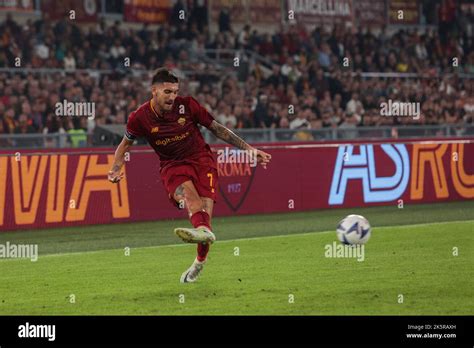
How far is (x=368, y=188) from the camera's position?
23.6 meters

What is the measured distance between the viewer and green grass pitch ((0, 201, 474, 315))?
428 inches

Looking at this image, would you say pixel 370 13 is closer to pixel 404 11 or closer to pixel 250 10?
pixel 404 11

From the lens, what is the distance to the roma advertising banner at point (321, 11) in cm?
3528

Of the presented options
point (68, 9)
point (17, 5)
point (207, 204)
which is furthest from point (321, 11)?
point (207, 204)

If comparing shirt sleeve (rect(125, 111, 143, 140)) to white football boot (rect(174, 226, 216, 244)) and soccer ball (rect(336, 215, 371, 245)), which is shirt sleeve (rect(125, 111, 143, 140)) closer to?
white football boot (rect(174, 226, 216, 244))

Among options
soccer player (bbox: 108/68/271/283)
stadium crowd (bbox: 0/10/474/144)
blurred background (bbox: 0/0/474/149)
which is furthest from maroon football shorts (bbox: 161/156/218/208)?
stadium crowd (bbox: 0/10/474/144)

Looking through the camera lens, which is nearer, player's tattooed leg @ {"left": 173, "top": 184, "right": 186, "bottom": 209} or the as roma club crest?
player's tattooed leg @ {"left": 173, "top": 184, "right": 186, "bottom": 209}

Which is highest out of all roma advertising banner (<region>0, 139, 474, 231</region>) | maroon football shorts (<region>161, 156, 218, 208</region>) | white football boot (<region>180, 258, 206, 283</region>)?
maroon football shorts (<region>161, 156, 218, 208</region>)

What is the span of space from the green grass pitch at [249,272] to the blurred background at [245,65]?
3840 millimetres

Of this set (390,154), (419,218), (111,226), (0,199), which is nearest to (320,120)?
(390,154)

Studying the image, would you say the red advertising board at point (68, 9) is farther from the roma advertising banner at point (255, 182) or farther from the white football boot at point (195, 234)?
the white football boot at point (195, 234)

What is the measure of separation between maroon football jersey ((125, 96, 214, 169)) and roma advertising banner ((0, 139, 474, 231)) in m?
6.81

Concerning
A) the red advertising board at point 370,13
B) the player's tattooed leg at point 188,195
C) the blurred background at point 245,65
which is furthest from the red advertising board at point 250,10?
the player's tattooed leg at point 188,195

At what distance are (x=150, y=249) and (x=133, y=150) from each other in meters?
4.68
